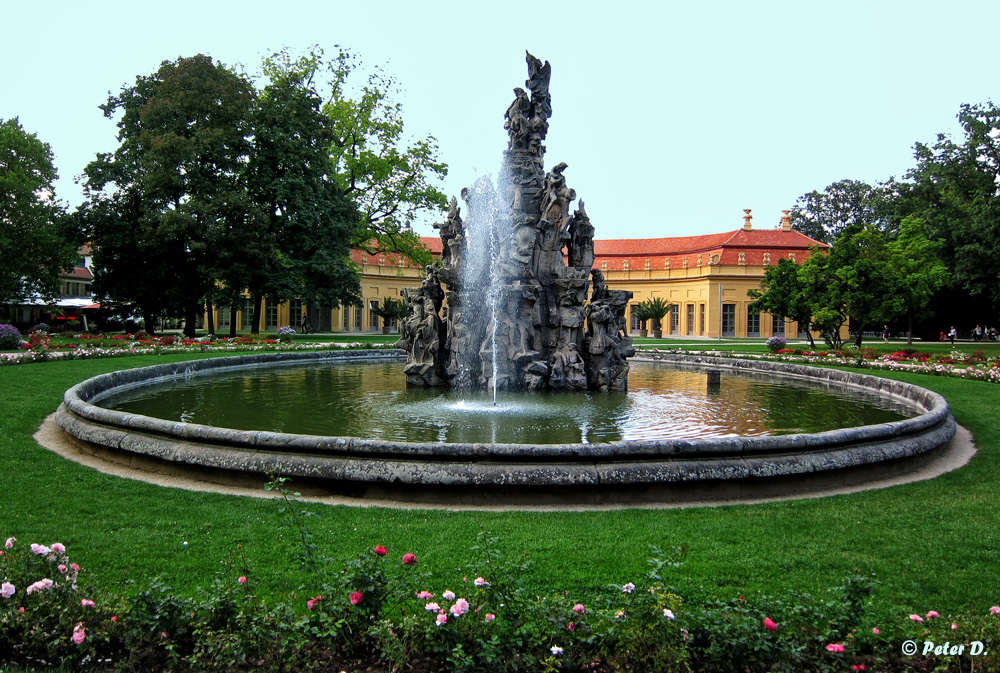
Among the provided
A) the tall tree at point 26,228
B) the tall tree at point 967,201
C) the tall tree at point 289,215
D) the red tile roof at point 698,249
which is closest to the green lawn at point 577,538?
the tall tree at point 289,215

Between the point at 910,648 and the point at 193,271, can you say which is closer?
the point at 910,648

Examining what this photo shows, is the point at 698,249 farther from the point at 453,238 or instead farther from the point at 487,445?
the point at 487,445

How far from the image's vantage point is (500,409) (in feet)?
37.6

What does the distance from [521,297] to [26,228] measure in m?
32.0

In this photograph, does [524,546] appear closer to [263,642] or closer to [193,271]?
[263,642]

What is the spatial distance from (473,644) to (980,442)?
30.8 ft

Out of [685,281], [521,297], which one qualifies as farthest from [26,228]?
[685,281]

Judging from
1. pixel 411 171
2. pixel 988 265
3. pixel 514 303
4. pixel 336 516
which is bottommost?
pixel 336 516

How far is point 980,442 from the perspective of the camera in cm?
955

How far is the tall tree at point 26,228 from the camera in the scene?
3312 cm

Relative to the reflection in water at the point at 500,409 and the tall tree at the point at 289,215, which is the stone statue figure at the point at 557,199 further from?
the tall tree at the point at 289,215

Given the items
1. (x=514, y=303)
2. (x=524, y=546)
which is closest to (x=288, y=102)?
(x=514, y=303)

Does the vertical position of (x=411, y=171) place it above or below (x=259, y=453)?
above

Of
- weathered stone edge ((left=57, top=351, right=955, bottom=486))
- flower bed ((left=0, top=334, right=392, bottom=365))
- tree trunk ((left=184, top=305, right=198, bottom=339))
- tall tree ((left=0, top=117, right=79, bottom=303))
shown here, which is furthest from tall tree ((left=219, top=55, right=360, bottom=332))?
weathered stone edge ((left=57, top=351, right=955, bottom=486))
